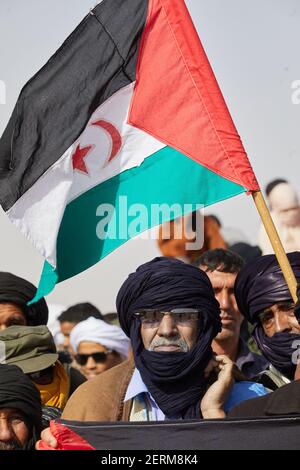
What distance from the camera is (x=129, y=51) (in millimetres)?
5586

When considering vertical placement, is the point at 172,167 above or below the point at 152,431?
above

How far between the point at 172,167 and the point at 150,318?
71cm

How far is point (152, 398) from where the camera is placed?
520 centimetres

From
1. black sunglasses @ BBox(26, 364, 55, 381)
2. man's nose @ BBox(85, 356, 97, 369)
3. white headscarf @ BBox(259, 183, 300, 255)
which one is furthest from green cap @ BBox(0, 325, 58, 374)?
white headscarf @ BBox(259, 183, 300, 255)

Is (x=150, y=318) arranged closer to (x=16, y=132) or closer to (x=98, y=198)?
(x=98, y=198)

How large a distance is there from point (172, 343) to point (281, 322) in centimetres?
77

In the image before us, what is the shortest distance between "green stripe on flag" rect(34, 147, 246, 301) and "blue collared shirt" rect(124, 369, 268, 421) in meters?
0.57

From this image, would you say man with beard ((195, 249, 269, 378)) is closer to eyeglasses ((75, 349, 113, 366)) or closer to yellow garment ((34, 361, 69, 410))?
yellow garment ((34, 361, 69, 410))

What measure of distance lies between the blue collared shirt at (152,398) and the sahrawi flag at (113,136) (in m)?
0.54

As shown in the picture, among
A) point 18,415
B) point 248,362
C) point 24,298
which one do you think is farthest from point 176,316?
point 24,298

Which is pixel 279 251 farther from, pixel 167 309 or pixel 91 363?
pixel 91 363

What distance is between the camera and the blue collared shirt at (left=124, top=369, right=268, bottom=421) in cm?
516
